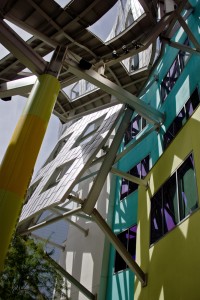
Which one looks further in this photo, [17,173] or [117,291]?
[117,291]

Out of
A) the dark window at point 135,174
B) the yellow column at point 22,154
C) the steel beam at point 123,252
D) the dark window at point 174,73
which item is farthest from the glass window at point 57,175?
the yellow column at point 22,154

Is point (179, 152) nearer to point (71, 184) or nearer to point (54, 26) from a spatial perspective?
point (71, 184)

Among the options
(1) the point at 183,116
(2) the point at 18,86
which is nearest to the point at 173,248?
(1) the point at 183,116

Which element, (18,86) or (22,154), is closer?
(22,154)

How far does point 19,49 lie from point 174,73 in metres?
8.93

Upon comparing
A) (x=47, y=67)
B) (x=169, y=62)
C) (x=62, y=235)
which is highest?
(x=62, y=235)

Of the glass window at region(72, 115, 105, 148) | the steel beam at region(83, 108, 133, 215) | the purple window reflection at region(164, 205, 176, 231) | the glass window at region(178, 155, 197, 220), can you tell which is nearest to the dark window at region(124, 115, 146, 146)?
the glass window at region(72, 115, 105, 148)

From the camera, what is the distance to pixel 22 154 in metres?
9.32

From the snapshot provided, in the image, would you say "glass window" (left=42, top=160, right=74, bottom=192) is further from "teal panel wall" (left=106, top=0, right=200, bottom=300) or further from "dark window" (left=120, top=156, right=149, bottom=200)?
"teal panel wall" (left=106, top=0, right=200, bottom=300)

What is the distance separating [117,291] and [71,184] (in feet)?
22.1

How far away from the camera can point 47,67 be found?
→ 11992 millimetres

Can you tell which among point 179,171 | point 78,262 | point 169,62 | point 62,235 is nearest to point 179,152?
point 179,171

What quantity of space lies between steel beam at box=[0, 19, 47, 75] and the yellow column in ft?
2.03

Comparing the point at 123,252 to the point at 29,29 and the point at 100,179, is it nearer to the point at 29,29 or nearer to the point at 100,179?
the point at 100,179
